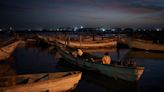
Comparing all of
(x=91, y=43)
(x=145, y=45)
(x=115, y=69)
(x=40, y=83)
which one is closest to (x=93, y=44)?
(x=91, y=43)

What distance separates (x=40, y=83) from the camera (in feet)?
35.0

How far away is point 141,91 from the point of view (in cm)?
1340

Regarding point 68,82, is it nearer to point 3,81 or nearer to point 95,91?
point 95,91

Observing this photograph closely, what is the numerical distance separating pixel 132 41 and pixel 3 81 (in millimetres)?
26321

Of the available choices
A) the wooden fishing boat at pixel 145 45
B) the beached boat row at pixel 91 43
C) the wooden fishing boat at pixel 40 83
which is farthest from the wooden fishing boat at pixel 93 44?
the wooden fishing boat at pixel 40 83

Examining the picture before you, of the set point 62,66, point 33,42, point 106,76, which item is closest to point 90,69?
point 106,76

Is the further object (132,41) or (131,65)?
(132,41)

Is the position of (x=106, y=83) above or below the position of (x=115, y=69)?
below

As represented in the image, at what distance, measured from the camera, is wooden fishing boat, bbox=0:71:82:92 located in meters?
10.2

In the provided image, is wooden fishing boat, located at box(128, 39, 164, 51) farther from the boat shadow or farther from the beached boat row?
the boat shadow

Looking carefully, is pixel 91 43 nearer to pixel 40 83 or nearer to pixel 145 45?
pixel 145 45

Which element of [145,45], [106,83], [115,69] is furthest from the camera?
[145,45]

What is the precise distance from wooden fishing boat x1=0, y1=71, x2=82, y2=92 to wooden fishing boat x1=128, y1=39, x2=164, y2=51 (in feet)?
71.4

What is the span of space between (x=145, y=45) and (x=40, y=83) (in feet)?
82.1
